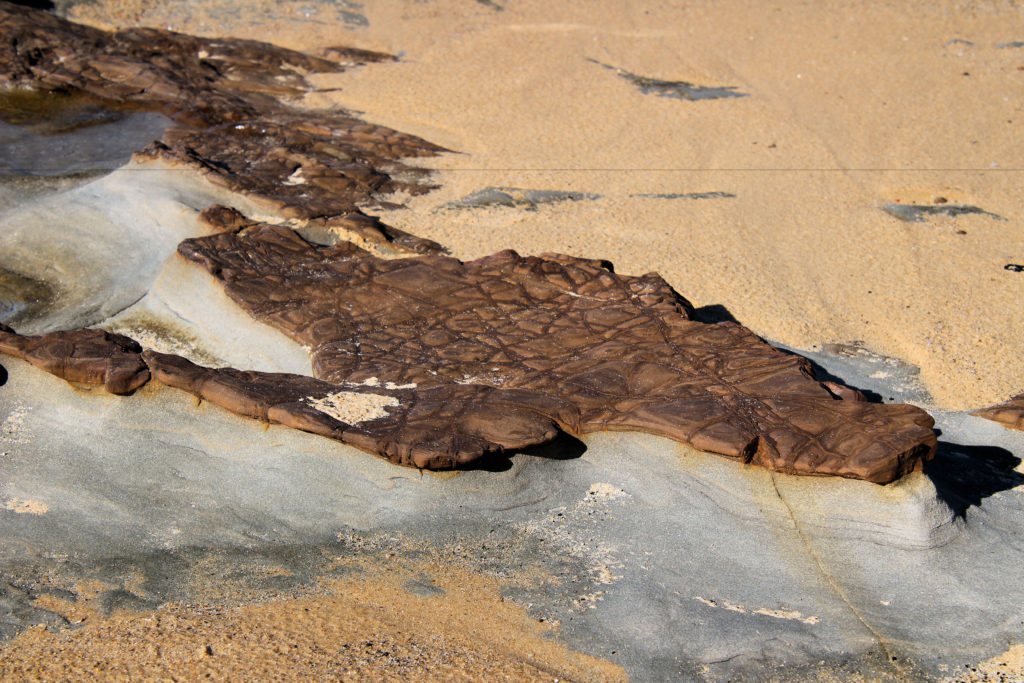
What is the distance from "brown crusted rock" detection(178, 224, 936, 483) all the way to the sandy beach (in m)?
0.15

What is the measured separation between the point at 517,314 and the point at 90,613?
233cm

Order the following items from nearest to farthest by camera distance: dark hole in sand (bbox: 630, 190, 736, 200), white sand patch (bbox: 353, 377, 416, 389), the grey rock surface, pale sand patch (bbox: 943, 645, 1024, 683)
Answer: pale sand patch (bbox: 943, 645, 1024, 683), the grey rock surface, white sand patch (bbox: 353, 377, 416, 389), dark hole in sand (bbox: 630, 190, 736, 200)

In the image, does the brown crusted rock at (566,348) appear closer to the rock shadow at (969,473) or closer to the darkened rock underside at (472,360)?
the darkened rock underside at (472,360)

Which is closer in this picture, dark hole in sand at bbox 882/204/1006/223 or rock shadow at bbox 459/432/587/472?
rock shadow at bbox 459/432/587/472

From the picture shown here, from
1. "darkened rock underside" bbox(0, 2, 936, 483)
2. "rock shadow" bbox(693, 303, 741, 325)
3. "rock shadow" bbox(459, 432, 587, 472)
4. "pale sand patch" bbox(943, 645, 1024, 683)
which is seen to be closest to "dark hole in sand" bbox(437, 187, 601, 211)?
"darkened rock underside" bbox(0, 2, 936, 483)

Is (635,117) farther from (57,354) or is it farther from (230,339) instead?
(57,354)

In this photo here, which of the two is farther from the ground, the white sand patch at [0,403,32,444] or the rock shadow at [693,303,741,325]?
the rock shadow at [693,303,741,325]

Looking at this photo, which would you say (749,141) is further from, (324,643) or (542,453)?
(324,643)

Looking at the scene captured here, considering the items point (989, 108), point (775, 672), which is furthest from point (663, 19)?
point (775, 672)

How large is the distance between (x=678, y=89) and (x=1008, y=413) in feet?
16.9

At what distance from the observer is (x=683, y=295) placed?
226 inches

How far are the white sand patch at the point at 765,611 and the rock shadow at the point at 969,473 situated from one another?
2.60ft

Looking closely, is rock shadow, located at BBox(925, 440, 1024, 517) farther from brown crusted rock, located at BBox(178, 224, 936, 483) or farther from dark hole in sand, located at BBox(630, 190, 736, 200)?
dark hole in sand, located at BBox(630, 190, 736, 200)

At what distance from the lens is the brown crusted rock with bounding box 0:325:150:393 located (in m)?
4.05
